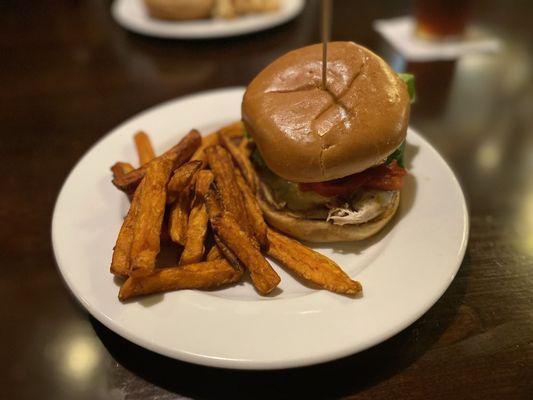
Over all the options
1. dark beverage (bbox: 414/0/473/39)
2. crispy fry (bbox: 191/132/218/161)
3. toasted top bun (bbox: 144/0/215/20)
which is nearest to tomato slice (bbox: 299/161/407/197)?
crispy fry (bbox: 191/132/218/161)

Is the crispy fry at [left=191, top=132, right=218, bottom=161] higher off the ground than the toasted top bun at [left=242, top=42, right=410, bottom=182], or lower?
lower

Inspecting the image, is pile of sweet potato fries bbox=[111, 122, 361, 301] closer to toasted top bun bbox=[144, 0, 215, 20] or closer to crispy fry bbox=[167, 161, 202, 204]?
crispy fry bbox=[167, 161, 202, 204]

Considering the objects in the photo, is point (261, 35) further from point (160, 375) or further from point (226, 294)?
point (160, 375)

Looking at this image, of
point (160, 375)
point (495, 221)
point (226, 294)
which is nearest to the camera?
point (160, 375)

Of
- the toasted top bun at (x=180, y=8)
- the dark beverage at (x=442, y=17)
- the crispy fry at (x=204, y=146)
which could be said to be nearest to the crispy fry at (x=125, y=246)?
the crispy fry at (x=204, y=146)

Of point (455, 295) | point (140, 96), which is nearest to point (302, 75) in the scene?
point (455, 295)
